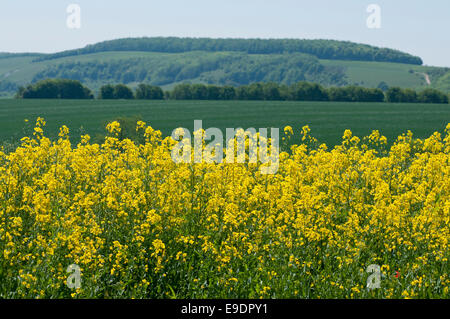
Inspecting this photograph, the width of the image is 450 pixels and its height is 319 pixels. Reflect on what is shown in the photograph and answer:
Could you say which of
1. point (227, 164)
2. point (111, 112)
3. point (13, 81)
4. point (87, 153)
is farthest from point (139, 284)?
point (13, 81)

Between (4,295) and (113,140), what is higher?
(113,140)

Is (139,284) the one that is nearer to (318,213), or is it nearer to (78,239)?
(78,239)

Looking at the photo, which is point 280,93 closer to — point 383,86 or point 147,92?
point 147,92

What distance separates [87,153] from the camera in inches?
445

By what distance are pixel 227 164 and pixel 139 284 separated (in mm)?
4214

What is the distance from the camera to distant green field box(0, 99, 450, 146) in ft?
155

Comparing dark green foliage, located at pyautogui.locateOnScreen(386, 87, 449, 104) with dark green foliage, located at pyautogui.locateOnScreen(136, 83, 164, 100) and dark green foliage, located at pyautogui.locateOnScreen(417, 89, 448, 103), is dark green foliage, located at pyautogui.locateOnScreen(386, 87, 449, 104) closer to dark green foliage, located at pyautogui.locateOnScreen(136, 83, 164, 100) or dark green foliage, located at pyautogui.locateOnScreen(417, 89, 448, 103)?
dark green foliage, located at pyautogui.locateOnScreen(417, 89, 448, 103)

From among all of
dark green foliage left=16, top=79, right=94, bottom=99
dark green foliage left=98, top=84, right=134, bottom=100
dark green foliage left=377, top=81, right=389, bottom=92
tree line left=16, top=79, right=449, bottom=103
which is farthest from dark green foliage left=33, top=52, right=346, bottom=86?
dark green foliage left=98, top=84, right=134, bottom=100

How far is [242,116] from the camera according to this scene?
5847 cm

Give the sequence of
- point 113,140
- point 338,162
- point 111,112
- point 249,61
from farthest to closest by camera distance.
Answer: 1. point 249,61
2. point 111,112
3. point 113,140
4. point 338,162

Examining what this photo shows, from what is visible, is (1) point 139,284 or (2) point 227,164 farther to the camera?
(2) point 227,164

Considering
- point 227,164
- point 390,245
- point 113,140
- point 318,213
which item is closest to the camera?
point 390,245

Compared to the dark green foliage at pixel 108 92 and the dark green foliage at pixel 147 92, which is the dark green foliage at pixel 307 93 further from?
the dark green foliage at pixel 108 92

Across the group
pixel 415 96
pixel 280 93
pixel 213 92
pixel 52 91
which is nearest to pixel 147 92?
pixel 213 92
